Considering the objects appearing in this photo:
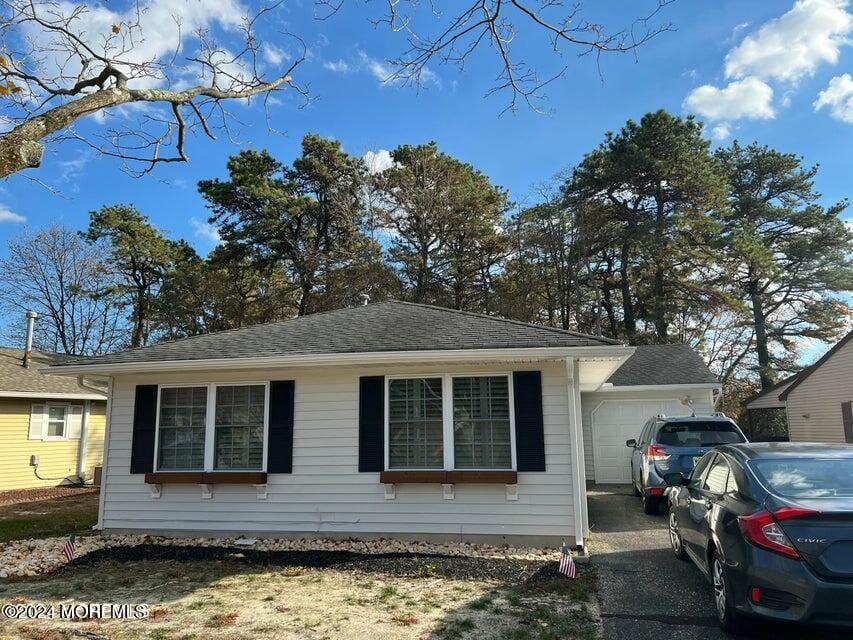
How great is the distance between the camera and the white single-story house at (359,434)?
7215mm

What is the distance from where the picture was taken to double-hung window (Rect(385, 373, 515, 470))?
7.39 metres

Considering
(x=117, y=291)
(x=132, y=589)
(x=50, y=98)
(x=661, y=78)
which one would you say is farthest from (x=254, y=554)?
(x=117, y=291)

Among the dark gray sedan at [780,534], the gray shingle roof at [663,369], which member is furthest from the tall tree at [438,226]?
the dark gray sedan at [780,534]

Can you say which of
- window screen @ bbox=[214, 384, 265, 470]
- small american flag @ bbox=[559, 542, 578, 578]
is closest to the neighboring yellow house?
window screen @ bbox=[214, 384, 265, 470]

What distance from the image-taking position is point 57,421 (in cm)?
1650

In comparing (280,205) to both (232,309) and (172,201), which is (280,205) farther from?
(172,201)

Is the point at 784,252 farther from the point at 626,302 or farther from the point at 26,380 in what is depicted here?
the point at 26,380

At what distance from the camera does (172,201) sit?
29.3 feet

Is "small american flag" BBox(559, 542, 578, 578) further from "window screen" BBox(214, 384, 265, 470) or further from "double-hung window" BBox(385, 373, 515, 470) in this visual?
"window screen" BBox(214, 384, 265, 470)

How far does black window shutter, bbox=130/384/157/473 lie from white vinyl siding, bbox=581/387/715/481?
31.0 ft

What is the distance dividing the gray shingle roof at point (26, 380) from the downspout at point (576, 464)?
1265 centimetres

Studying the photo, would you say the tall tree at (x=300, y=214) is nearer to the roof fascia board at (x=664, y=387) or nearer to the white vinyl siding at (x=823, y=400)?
the roof fascia board at (x=664, y=387)

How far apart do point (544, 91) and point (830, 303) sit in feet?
86.7

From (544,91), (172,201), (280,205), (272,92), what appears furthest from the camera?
(280,205)
